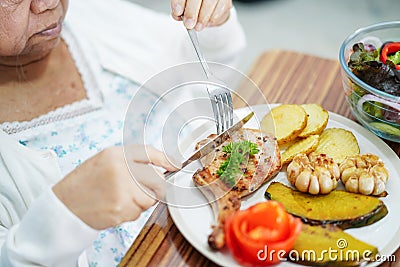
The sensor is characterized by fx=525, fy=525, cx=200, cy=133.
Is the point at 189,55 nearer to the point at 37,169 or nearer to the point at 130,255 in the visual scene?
the point at 37,169

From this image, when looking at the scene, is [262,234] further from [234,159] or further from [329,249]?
[234,159]

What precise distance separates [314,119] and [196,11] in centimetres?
39

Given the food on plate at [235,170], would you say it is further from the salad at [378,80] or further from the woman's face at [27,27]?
the woman's face at [27,27]

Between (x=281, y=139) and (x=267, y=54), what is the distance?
48 cm

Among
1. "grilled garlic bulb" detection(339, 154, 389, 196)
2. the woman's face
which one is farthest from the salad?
the woman's face

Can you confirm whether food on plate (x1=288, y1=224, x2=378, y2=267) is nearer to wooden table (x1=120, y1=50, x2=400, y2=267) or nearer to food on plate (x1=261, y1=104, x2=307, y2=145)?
wooden table (x1=120, y1=50, x2=400, y2=267)

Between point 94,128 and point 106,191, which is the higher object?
point 106,191

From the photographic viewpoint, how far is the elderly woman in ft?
3.28

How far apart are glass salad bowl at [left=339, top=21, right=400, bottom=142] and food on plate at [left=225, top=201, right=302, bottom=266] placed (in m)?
0.40

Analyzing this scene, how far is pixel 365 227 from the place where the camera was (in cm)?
104

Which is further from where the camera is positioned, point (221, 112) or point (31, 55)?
point (31, 55)

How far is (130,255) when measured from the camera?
1.06m

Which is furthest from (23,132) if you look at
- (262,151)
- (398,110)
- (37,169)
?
(398,110)

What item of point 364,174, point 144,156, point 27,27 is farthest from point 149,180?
point 27,27
